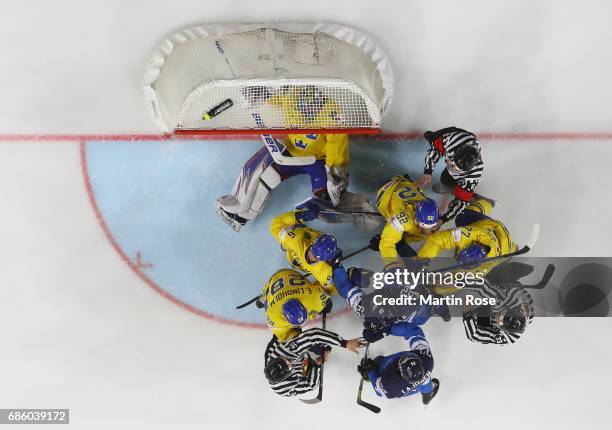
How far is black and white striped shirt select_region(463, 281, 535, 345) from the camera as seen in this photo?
3.61 metres

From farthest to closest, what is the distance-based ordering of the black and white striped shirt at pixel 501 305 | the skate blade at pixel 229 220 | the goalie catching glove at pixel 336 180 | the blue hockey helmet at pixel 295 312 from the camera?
the skate blade at pixel 229 220
the goalie catching glove at pixel 336 180
the black and white striped shirt at pixel 501 305
the blue hockey helmet at pixel 295 312

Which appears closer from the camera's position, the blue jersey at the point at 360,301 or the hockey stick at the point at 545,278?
the blue jersey at the point at 360,301

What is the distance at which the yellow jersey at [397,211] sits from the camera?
367 cm

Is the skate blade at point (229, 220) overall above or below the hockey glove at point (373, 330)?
above

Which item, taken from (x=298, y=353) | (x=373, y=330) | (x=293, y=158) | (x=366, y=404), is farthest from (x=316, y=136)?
(x=366, y=404)

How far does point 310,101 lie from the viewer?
A: 3.79m

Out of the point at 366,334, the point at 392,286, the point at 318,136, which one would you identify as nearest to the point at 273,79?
the point at 318,136

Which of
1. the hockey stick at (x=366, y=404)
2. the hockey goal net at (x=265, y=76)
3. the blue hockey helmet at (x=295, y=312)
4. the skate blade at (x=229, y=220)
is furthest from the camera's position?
→ the skate blade at (x=229, y=220)

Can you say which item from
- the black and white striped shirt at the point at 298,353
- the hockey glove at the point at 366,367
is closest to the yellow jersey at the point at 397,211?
the black and white striped shirt at the point at 298,353

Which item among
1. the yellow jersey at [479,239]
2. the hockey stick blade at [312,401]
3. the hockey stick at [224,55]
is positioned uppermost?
the hockey stick at [224,55]

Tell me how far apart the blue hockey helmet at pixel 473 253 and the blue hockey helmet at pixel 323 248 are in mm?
894

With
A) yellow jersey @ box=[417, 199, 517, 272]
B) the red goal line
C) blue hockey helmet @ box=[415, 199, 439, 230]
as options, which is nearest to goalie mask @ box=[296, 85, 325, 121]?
the red goal line

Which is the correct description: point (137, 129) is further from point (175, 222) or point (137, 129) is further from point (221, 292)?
point (221, 292)

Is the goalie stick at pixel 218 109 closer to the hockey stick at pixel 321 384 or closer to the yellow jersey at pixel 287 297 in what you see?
the yellow jersey at pixel 287 297
